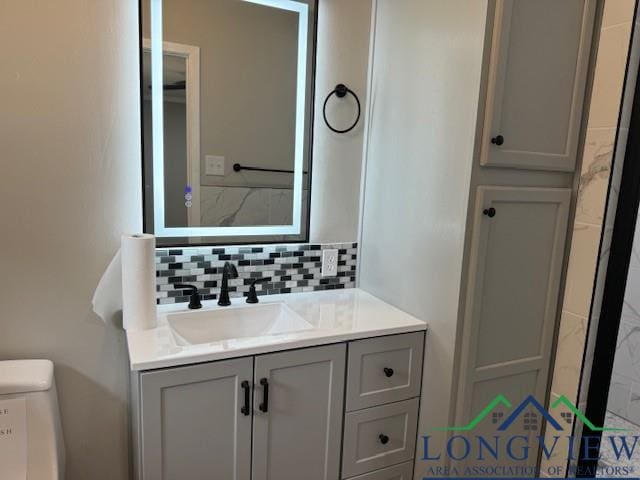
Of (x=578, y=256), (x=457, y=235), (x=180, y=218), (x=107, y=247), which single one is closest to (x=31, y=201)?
(x=107, y=247)

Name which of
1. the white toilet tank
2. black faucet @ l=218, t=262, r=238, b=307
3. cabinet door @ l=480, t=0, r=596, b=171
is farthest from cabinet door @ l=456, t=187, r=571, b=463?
the white toilet tank

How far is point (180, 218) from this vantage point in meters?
1.57

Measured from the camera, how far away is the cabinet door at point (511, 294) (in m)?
1.40

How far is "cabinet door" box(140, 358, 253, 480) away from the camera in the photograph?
118cm

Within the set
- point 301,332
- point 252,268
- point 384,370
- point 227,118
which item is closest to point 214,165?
point 227,118

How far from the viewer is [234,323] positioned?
5.18 feet

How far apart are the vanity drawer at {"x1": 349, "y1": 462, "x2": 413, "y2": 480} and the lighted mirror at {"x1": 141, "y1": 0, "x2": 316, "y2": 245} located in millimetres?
900

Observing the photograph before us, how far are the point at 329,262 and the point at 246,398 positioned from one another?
0.73 m

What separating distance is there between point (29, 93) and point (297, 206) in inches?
37.5

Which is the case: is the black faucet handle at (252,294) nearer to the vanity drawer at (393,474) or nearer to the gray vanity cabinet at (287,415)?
the gray vanity cabinet at (287,415)

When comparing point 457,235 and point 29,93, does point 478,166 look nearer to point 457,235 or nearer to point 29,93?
point 457,235

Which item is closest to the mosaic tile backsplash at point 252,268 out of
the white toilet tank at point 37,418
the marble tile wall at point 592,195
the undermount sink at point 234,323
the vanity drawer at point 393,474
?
the undermount sink at point 234,323

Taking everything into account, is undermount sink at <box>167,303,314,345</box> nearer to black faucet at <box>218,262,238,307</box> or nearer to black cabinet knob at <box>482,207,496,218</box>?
black faucet at <box>218,262,238,307</box>

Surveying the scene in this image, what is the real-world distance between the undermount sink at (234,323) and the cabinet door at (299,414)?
0.13 meters
